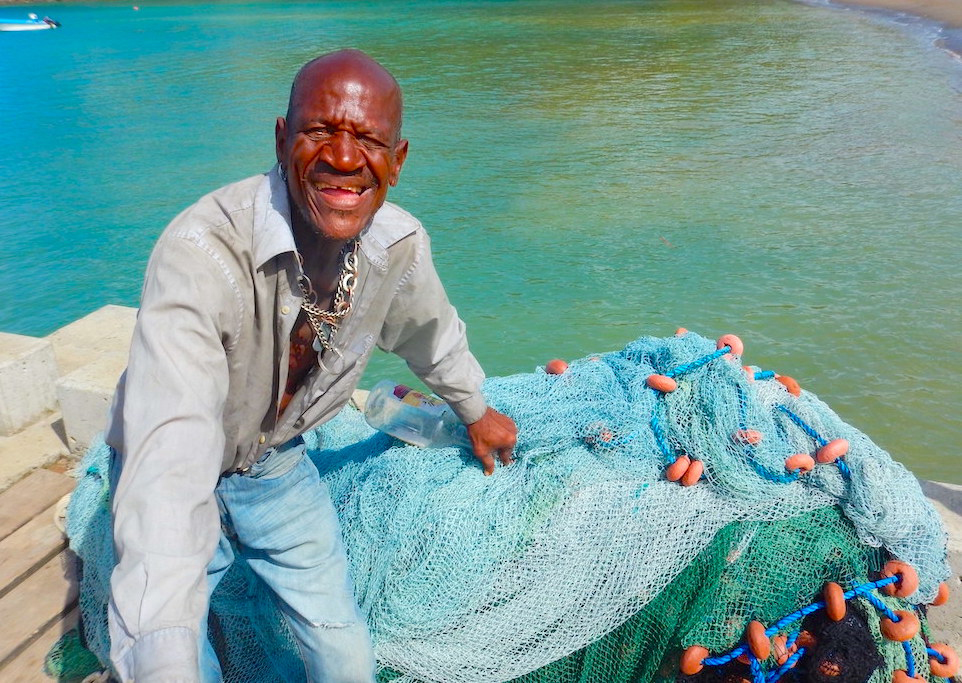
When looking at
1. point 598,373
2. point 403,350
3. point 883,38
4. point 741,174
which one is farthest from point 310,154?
point 883,38

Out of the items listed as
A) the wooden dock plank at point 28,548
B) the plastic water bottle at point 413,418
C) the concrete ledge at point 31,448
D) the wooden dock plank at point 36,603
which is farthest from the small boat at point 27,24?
the plastic water bottle at point 413,418

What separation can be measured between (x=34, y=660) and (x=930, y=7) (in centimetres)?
2835

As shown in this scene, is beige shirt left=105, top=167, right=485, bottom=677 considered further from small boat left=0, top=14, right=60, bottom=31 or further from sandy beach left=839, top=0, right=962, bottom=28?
small boat left=0, top=14, right=60, bottom=31

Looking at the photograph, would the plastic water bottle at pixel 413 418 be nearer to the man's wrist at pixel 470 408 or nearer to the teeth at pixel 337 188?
the man's wrist at pixel 470 408

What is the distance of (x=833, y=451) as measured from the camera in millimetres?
2535

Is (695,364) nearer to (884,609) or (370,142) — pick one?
(884,609)

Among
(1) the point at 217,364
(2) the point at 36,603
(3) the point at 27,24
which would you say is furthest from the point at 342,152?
(3) the point at 27,24

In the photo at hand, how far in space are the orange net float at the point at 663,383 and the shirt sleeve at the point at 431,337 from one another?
1.83ft

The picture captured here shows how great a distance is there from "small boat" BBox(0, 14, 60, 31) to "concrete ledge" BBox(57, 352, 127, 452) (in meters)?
27.9

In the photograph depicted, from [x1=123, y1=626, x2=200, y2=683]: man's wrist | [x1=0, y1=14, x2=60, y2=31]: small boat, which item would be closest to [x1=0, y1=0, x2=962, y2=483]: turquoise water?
[x1=123, y1=626, x2=200, y2=683]: man's wrist

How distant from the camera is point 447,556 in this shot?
259 centimetres

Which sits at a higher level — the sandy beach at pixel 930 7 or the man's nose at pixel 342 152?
the man's nose at pixel 342 152

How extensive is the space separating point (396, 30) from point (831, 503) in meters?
24.9

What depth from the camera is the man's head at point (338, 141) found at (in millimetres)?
1956
